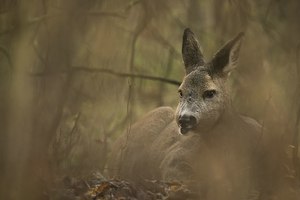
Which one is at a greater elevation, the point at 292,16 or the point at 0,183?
the point at 292,16

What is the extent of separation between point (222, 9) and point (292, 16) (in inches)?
72.5

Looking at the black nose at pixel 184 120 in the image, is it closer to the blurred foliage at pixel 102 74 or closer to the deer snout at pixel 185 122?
the deer snout at pixel 185 122

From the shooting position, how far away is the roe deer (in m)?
7.86

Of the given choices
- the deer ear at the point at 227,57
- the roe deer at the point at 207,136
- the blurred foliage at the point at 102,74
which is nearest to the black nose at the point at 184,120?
the roe deer at the point at 207,136

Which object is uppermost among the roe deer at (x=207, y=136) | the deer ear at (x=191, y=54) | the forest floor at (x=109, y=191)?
the deer ear at (x=191, y=54)

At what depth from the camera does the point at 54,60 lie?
5.04m

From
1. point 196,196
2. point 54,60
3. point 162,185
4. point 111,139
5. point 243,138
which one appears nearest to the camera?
point 54,60

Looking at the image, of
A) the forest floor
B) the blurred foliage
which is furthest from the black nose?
the forest floor

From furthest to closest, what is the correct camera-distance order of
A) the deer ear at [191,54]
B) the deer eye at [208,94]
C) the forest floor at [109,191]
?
the deer ear at [191,54] → the deer eye at [208,94] → the forest floor at [109,191]

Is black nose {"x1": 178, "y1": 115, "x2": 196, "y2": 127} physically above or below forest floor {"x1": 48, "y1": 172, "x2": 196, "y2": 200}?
above

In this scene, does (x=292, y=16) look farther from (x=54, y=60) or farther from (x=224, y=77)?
(x=54, y=60)

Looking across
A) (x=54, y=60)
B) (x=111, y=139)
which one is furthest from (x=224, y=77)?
(x=54, y=60)

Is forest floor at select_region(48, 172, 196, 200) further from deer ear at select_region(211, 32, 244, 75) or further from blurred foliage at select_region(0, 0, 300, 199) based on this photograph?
deer ear at select_region(211, 32, 244, 75)

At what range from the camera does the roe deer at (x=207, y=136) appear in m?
7.86
